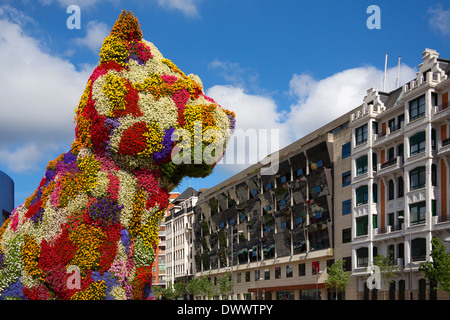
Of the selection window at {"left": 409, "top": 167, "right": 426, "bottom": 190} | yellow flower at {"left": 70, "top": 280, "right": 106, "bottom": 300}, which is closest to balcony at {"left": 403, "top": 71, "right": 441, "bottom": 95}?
window at {"left": 409, "top": 167, "right": 426, "bottom": 190}

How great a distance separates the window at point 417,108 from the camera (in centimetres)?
4959

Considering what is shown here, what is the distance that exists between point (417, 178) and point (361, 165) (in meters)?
9.04

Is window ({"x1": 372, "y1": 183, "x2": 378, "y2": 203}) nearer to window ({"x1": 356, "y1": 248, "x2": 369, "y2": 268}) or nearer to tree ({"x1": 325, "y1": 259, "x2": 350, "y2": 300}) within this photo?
window ({"x1": 356, "y1": 248, "x2": 369, "y2": 268})

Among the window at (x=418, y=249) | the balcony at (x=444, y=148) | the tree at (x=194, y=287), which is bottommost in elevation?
the tree at (x=194, y=287)

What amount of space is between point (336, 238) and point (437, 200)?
15837 millimetres

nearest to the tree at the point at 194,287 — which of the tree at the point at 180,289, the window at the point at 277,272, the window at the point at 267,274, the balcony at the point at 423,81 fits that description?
the tree at the point at 180,289

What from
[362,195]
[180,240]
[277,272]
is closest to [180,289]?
[180,240]

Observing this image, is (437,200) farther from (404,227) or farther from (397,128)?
(397,128)

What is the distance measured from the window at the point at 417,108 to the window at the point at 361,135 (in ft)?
24.0

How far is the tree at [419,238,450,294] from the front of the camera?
4284 centimetres

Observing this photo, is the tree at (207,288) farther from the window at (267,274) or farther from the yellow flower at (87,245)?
the yellow flower at (87,245)

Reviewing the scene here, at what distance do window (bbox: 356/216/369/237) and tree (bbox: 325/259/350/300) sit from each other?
346 cm

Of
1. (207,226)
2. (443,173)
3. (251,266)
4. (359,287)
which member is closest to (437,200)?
(443,173)

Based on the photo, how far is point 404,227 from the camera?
50.0m
